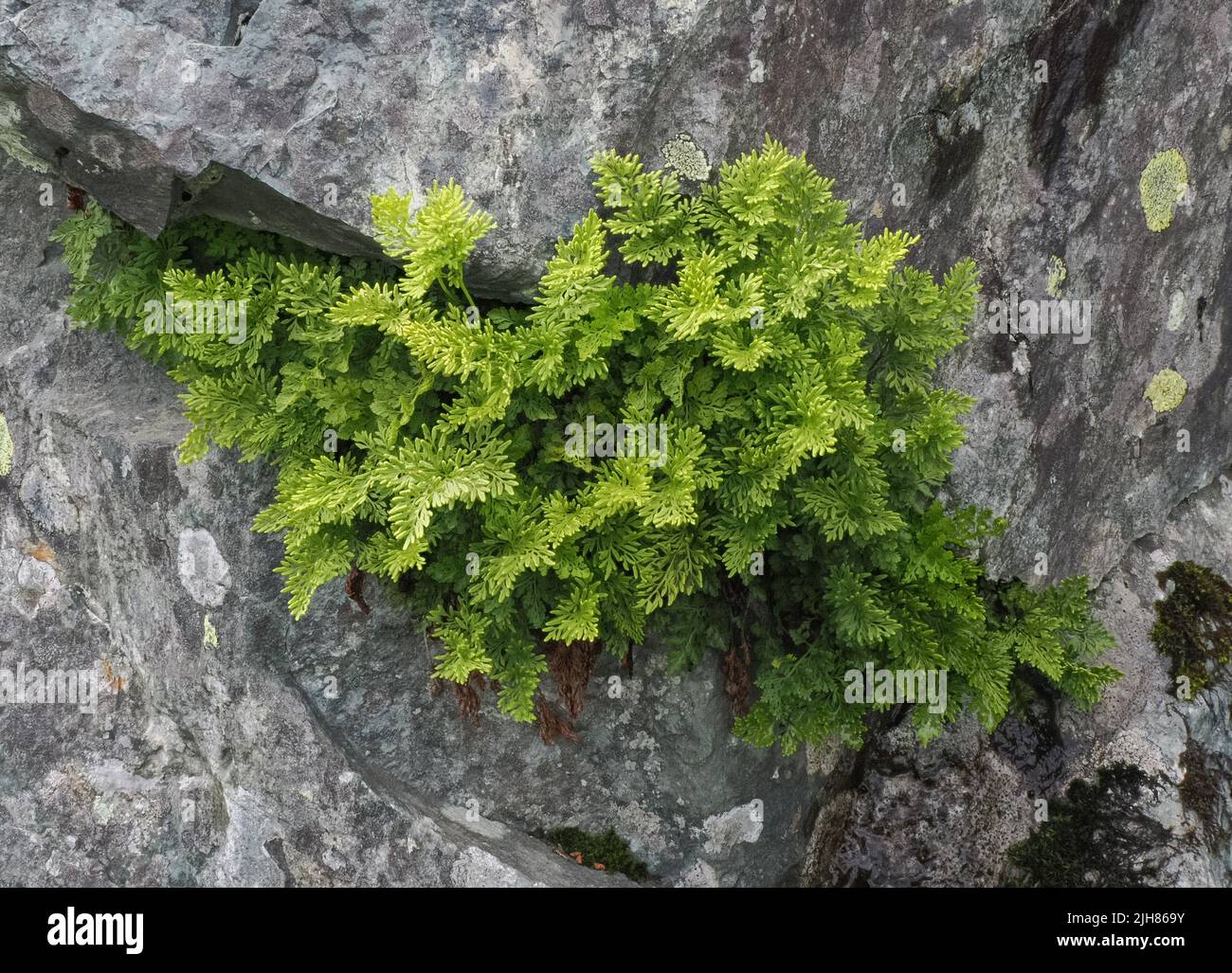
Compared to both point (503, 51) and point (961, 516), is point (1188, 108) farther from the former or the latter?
point (503, 51)

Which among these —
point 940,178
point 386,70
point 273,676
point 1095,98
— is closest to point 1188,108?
point 1095,98

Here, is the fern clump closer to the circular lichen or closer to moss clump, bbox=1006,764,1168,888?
the circular lichen

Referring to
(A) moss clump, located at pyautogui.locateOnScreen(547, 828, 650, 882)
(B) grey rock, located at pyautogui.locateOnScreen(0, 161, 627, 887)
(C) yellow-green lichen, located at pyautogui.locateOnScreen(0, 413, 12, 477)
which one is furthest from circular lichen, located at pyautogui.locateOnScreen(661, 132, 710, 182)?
(C) yellow-green lichen, located at pyautogui.locateOnScreen(0, 413, 12, 477)

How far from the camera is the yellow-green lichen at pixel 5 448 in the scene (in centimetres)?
595

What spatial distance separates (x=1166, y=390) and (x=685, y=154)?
359 centimetres

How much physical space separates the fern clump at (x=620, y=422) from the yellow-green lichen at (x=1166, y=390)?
199cm

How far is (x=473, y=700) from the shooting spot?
18.0ft

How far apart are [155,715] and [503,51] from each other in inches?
154

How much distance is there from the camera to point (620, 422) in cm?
481

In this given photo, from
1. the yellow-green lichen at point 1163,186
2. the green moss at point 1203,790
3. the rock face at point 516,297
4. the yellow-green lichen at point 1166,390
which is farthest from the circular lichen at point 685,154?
the green moss at point 1203,790

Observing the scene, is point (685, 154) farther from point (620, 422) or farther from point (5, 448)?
point (5, 448)

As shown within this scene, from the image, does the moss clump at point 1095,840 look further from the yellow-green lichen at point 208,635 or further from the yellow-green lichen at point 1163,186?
the yellow-green lichen at point 208,635

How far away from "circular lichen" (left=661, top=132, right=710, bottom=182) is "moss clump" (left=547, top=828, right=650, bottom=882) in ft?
11.5

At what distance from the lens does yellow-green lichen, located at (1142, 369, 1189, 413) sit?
6.62 m
